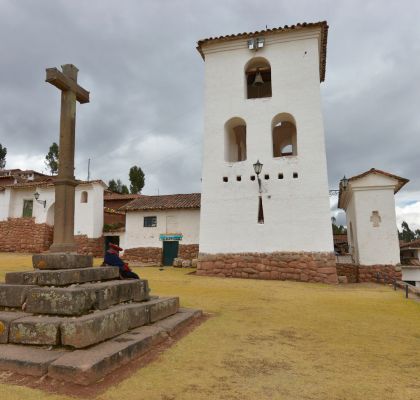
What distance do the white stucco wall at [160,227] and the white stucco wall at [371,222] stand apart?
28.4ft

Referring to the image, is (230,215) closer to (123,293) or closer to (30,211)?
(123,293)

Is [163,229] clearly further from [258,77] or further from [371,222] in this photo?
[371,222]

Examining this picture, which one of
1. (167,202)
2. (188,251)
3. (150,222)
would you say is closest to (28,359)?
(188,251)

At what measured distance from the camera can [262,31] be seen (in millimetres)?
14422

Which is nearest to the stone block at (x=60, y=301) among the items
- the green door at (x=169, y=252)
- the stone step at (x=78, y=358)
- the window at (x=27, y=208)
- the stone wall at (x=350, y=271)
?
the stone step at (x=78, y=358)

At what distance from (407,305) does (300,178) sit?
6.41 meters

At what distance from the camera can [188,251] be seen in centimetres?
1914

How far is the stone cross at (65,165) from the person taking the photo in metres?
5.34

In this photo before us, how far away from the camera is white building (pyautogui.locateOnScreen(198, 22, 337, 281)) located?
12766 millimetres

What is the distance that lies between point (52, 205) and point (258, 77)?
16194 millimetres

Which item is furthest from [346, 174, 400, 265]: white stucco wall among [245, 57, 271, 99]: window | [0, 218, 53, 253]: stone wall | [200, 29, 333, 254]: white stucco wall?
[0, 218, 53, 253]: stone wall

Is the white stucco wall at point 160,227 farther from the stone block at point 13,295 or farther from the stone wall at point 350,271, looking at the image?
the stone block at point 13,295

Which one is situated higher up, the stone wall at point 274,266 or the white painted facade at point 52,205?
the white painted facade at point 52,205

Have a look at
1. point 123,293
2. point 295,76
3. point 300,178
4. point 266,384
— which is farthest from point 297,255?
point 266,384
